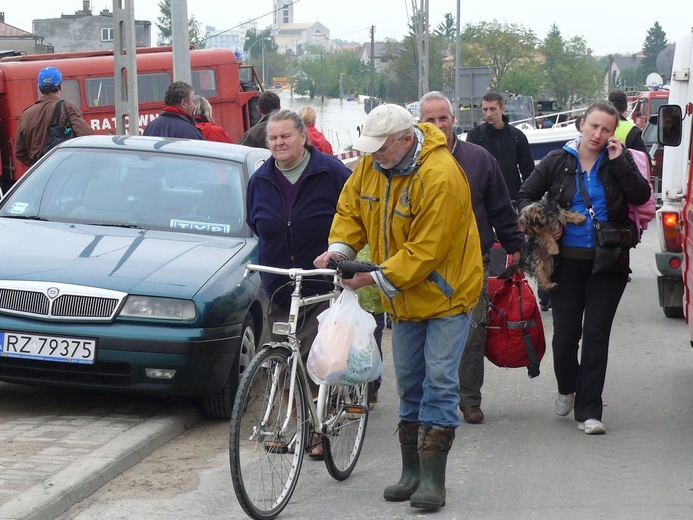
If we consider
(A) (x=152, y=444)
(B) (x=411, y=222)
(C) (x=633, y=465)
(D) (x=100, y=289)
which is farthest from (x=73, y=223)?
(C) (x=633, y=465)

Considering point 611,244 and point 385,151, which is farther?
point 611,244

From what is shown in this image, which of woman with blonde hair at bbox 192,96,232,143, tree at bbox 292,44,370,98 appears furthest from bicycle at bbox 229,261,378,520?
tree at bbox 292,44,370,98

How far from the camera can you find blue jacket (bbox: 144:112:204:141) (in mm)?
10953

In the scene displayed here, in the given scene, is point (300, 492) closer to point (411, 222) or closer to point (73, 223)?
point (411, 222)

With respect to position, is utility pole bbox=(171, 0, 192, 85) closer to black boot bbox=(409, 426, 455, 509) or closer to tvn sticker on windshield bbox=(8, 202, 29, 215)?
tvn sticker on windshield bbox=(8, 202, 29, 215)

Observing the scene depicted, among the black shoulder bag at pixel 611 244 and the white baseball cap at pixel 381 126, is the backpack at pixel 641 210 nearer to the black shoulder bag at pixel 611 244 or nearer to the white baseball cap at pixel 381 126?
the black shoulder bag at pixel 611 244

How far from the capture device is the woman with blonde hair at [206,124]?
12305 millimetres

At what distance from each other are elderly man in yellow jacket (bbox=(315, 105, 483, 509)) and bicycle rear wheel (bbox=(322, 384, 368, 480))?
336 mm

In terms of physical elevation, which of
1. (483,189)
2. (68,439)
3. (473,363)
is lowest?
Answer: (68,439)

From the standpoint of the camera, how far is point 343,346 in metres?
5.31

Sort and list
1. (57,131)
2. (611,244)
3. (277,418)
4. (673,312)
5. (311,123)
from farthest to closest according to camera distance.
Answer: (311,123)
(673,312)
(57,131)
(611,244)
(277,418)

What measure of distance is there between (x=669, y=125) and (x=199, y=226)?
3.28 meters

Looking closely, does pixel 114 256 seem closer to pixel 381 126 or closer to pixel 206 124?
pixel 381 126

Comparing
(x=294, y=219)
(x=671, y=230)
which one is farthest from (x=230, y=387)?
(x=671, y=230)
